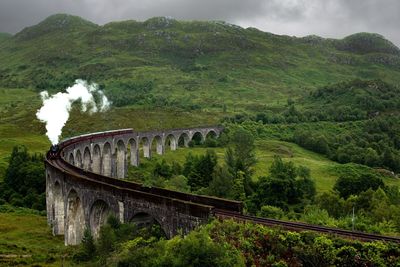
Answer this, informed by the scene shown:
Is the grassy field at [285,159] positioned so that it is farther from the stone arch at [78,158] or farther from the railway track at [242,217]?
the railway track at [242,217]

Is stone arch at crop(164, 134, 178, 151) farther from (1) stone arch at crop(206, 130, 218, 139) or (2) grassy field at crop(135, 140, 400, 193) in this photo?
(1) stone arch at crop(206, 130, 218, 139)

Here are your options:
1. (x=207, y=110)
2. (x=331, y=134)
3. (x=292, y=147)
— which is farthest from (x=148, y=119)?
(x=331, y=134)

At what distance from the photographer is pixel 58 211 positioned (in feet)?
172

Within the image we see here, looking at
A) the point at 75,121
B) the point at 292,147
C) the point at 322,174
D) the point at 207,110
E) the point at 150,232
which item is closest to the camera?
the point at 150,232

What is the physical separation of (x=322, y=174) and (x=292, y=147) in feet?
92.4

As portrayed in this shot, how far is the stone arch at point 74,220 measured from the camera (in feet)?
156

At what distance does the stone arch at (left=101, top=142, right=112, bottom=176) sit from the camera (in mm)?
85294

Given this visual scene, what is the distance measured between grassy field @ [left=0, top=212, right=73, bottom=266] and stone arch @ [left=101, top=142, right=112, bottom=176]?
25622mm

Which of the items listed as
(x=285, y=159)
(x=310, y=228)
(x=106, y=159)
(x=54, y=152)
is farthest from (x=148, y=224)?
(x=285, y=159)

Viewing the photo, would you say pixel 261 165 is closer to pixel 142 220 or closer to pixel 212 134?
pixel 212 134

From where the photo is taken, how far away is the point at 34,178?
69812 mm

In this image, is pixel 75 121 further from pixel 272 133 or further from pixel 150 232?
pixel 150 232

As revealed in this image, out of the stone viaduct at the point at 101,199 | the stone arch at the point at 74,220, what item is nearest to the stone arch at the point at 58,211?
the stone viaduct at the point at 101,199

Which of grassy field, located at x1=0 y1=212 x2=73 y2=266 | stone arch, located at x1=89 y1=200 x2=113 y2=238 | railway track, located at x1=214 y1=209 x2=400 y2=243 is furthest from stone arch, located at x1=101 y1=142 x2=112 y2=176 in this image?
railway track, located at x1=214 y1=209 x2=400 y2=243
